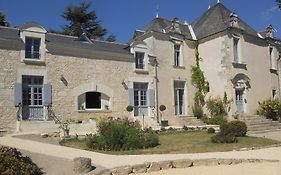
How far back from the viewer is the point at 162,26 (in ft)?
75.3

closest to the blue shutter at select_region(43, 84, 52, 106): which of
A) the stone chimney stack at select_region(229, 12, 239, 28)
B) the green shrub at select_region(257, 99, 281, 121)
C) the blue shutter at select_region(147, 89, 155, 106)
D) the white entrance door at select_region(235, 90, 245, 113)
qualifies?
the blue shutter at select_region(147, 89, 155, 106)

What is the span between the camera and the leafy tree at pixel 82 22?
34.8 m

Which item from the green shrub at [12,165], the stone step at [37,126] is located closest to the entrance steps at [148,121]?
the stone step at [37,126]

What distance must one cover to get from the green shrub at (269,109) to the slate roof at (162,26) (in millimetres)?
6937

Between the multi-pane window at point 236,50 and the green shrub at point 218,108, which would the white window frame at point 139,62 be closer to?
the green shrub at point 218,108

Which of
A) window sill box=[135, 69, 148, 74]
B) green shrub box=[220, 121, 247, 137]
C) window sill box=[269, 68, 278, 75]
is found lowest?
green shrub box=[220, 121, 247, 137]

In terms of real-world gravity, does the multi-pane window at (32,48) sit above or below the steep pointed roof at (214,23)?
below

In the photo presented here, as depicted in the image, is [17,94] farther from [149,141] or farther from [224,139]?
[224,139]

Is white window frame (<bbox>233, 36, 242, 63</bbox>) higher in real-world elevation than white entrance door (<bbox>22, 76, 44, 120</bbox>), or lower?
higher

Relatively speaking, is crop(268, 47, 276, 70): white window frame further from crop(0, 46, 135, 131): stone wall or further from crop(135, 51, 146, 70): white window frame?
crop(0, 46, 135, 131): stone wall

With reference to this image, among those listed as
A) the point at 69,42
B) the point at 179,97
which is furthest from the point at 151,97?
the point at 69,42

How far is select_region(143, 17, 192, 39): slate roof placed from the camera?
74.5 ft

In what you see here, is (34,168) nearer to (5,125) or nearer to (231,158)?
(231,158)

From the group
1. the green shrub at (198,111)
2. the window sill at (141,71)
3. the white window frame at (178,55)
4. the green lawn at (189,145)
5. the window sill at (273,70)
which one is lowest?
the green lawn at (189,145)
